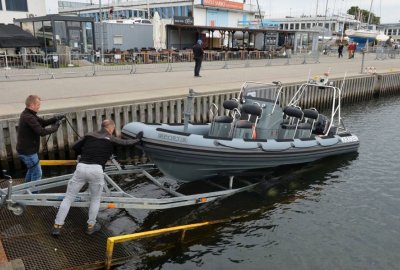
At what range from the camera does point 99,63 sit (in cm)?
2038

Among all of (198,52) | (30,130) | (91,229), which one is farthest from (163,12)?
(91,229)

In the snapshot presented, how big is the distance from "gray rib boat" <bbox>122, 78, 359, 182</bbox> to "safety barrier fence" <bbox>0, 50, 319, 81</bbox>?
32.1ft

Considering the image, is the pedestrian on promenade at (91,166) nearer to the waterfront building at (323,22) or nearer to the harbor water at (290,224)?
the harbor water at (290,224)

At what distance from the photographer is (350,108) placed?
57.9 feet

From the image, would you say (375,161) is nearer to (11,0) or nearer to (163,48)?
(163,48)

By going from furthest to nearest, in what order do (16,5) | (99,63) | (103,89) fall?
(16,5) < (99,63) < (103,89)

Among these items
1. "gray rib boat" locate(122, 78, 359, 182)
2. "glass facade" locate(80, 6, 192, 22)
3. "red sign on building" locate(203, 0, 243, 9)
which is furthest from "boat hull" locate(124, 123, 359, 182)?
"glass facade" locate(80, 6, 192, 22)

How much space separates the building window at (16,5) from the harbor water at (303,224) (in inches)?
916

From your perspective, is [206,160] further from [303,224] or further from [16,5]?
[16,5]

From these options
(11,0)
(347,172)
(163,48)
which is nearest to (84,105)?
(347,172)

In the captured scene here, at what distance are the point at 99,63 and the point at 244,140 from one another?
49.9 ft

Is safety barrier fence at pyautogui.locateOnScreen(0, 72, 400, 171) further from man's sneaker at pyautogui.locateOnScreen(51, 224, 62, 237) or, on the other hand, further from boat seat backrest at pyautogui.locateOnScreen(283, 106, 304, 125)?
man's sneaker at pyautogui.locateOnScreen(51, 224, 62, 237)

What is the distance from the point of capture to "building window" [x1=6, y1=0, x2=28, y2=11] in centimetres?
2426

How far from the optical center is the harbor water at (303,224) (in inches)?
215
